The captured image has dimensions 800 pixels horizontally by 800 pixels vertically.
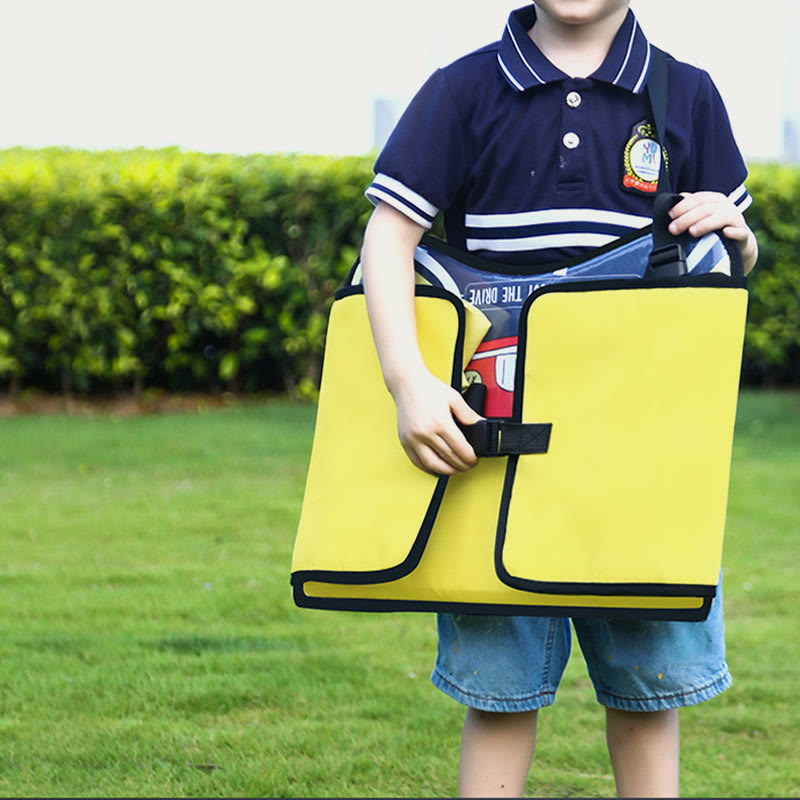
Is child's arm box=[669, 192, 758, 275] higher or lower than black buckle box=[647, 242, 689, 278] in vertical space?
higher

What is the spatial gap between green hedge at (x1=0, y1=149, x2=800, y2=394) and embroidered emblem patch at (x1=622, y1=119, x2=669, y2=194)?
616 centimetres

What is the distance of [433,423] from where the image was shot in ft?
6.24

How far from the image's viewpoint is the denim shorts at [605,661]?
6.87 ft

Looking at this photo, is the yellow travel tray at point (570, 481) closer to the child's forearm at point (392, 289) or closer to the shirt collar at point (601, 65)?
the child's forearm at point (392, 289)

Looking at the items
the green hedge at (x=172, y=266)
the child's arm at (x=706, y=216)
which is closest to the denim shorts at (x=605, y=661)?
the child's arm at (x=706, y=216)

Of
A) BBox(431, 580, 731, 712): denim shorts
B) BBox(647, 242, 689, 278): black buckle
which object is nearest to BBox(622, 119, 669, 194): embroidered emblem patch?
BBox(647, 242, 689, 278): black buckle

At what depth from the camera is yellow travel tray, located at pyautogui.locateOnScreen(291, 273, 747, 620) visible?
185cm

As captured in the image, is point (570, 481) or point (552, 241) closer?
point (570, 481)

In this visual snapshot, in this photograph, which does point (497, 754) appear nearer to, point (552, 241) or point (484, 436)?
point (484, 436)

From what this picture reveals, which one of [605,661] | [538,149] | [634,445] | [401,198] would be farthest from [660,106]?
[605,661]

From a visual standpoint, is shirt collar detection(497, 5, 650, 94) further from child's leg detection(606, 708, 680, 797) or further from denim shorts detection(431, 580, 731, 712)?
child's leg detection(606, 708, 680, 797)

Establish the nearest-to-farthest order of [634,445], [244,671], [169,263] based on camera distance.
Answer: [634,445] → [244,671] → [169,263]

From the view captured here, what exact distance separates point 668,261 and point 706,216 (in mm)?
93

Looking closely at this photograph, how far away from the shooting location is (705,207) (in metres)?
1.97
